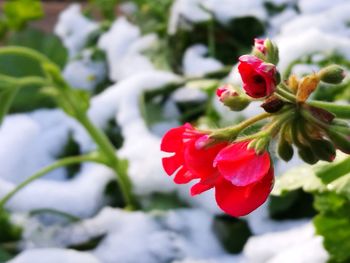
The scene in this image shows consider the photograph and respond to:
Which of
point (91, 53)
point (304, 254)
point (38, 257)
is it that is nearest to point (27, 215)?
point (38, 257)

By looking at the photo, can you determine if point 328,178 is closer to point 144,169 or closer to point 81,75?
point 144,169

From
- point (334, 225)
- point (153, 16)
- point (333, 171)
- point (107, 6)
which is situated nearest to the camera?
point (333, 171)

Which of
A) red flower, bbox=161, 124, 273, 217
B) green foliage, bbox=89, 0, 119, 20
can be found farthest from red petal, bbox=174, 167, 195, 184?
green foliage, bbox=89, 0, 119, 20

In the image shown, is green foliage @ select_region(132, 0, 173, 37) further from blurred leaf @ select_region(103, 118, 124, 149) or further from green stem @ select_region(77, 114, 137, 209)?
green stem @ select_region(77, 114, 137, 209)

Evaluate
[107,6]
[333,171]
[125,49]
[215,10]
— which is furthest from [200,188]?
[107,6]

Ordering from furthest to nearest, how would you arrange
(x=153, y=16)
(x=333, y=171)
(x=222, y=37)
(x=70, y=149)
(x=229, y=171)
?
(x=153, y=16) → (x=222, y=37) → (x=70, y=149) → (x=333, y=171) → (x=229, y=171)

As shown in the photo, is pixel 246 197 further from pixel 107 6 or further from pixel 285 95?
pixel 107 6

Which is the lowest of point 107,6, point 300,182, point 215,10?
point 107,6
